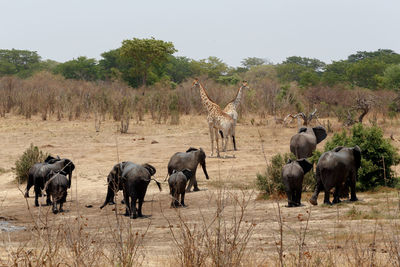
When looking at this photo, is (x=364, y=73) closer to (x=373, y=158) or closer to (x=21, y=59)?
(x=373, y=158)

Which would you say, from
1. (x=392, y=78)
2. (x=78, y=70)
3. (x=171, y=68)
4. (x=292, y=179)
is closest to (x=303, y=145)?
(x=292, y=179)

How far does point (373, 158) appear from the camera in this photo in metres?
10.9

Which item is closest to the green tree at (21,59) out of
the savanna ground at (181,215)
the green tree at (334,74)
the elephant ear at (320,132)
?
the green tree at (334,74)

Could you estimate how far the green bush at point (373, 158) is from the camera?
10.6m

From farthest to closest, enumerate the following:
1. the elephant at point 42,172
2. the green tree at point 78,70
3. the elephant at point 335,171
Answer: the green tree at point 78,70 → the elephant at point 42,172 → the elephant at point 335,171

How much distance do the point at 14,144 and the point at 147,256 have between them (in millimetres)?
15469

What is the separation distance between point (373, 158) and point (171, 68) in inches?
1863

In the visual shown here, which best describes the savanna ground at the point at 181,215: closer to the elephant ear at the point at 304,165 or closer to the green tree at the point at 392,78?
the elephant ear at the point at 304,165

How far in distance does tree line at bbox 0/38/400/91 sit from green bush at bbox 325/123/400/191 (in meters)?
23.6

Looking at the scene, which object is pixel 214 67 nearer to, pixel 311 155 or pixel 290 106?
pixel 290 106

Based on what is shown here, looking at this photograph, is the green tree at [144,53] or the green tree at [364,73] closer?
the green tree at [364,73]

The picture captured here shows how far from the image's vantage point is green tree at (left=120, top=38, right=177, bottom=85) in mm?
43750

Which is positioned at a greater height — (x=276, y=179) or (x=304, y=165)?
(x=304, y=165)

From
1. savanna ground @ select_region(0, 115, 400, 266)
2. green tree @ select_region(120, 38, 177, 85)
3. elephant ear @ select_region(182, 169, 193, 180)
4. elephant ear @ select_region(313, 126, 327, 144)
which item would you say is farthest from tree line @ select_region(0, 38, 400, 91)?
elephant ear @ select_region(182, 169, 193, 180)
